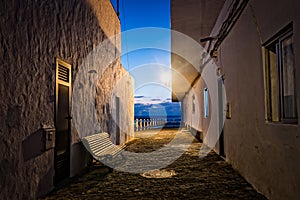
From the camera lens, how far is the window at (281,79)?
272cm

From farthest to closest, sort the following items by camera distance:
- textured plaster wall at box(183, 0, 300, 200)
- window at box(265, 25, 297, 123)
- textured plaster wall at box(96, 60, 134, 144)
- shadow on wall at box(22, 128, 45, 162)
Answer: textured plaster wall at box(96, 60, 134, 144), shadow on wall at box(22, 128, 45, 162), window at box(265, 25, 297, 123), textured plaster wall at box(183, 0, 300, 200)

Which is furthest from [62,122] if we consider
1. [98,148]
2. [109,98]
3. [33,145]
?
[109,98]

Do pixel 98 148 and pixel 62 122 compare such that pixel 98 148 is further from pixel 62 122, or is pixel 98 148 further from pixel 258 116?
pixel 258 116

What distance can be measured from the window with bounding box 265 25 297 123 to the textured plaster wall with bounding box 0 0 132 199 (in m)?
3.16

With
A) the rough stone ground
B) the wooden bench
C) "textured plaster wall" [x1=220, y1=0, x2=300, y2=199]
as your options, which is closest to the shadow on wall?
the rough stone ground

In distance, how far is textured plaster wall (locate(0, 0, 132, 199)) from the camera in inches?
109

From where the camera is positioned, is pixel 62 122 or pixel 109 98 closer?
pixel 62 122

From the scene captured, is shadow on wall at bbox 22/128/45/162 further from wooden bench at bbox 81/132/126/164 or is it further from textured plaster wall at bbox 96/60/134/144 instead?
Result: textured plaster wall at bbox 96/60/134/144

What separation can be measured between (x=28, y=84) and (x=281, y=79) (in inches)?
127

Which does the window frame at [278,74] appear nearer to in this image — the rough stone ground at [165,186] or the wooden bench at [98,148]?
the rough stone ground at [165,186]

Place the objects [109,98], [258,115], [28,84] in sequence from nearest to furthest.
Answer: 1. [28,84]
2. [258,115]
3. [109,98]

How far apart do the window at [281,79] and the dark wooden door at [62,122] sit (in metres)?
3.31

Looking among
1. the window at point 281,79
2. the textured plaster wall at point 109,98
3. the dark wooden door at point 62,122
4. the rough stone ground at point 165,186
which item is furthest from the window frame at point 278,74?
the textured plaster wall at point 109,98

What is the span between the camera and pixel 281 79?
294cm
